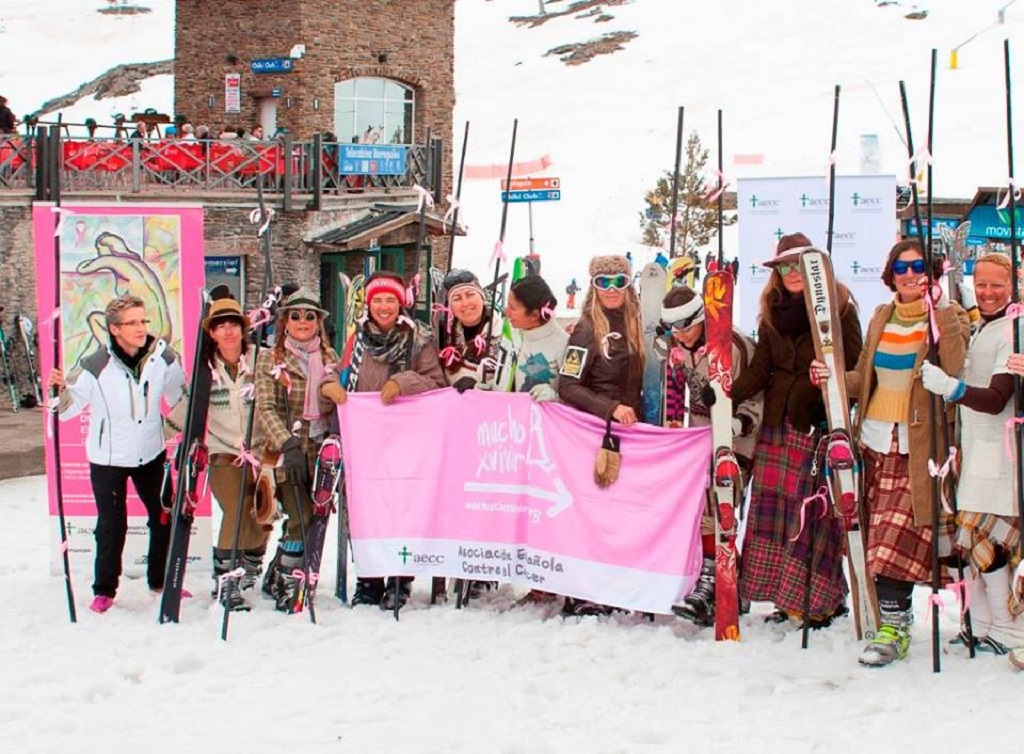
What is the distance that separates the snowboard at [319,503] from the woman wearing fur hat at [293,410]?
41 mm

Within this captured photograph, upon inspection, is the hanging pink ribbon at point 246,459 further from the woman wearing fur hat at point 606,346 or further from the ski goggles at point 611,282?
the ski goggles at point 611,282

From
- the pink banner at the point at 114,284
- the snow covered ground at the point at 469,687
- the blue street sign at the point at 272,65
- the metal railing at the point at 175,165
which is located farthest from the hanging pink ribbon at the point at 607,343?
the blue street sign at the point at 272,65

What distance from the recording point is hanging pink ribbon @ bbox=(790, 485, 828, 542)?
6.08 meters

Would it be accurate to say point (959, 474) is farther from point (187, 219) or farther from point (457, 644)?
point (187, 219)

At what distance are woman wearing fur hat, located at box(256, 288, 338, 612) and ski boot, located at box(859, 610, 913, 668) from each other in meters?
2.86

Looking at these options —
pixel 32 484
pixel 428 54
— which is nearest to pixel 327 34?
pixel 428 54

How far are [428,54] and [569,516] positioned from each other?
73.6 ft

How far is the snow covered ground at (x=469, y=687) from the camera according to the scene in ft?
16.6

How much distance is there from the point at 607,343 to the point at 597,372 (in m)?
0.17

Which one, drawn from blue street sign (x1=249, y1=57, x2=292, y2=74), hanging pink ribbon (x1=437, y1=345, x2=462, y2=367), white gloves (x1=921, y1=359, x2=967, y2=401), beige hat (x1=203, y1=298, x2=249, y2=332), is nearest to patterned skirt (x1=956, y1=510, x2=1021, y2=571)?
white gloves (x1=921, y1=359, x2=967, y2=401)

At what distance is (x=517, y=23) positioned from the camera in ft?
228

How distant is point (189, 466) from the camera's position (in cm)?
684

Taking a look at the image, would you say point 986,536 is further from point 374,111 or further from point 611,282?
point 374,111

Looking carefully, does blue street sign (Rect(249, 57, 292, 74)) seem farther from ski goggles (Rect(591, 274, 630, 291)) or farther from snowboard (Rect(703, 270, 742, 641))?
snowboard (Rect(703, 270, 742, 641))
